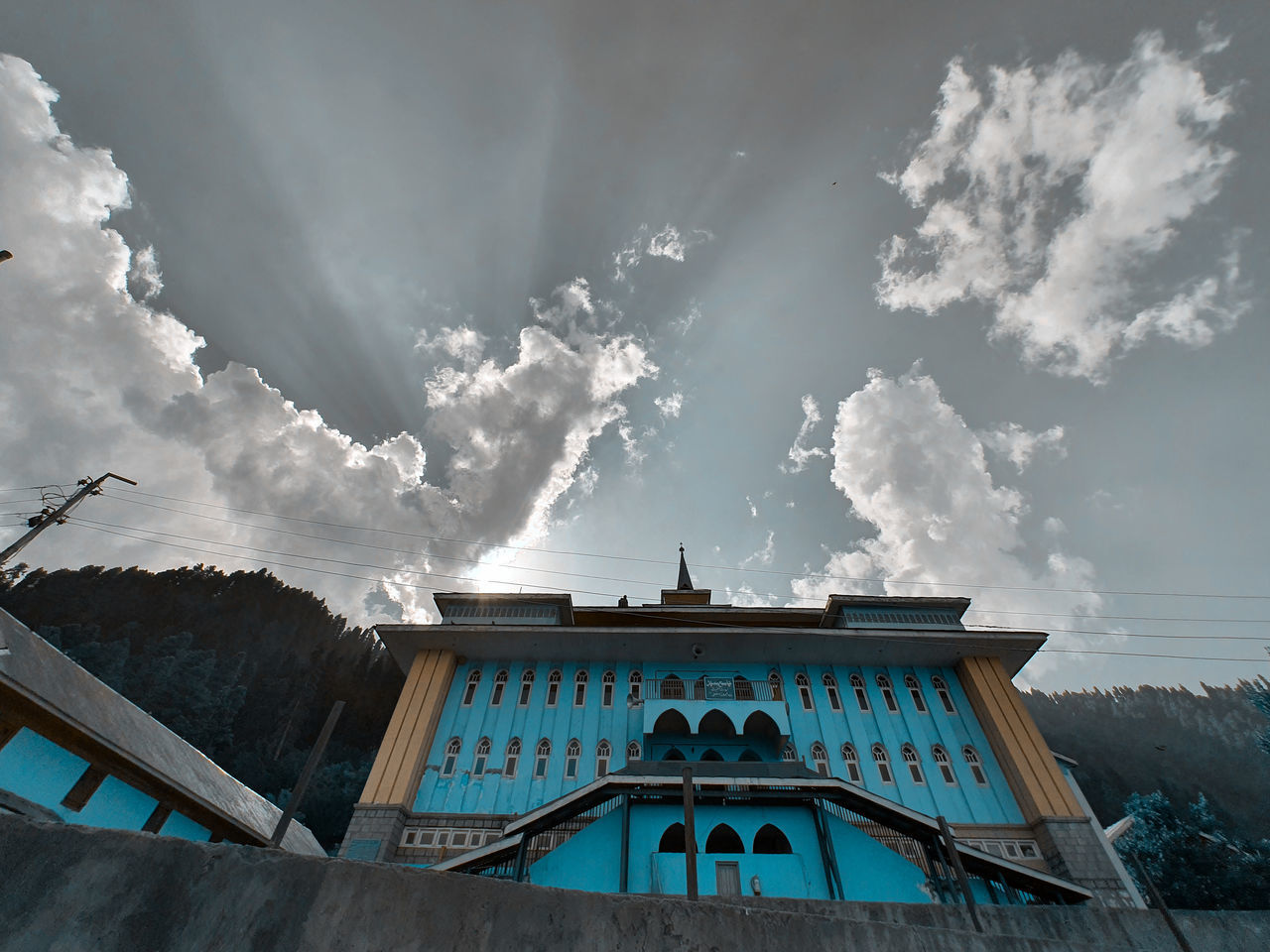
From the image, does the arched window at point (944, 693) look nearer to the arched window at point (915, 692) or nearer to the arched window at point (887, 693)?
the arched window at point (915, 692)

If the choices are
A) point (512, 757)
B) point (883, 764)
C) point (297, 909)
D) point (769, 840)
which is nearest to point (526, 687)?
point (512, 757)

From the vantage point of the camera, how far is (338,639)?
6112 centimetres

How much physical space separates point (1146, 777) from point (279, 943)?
78.0 m

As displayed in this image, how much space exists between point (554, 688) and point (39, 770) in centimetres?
1561

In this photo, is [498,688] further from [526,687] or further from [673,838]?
[673,838]

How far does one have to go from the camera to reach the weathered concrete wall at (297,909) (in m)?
3.54

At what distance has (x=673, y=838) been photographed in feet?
58.6

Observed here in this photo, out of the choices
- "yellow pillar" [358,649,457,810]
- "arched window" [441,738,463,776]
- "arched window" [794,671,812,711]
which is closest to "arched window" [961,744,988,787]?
"arched window" [794,671,812,711]

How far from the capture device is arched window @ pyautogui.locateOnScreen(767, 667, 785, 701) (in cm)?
2342

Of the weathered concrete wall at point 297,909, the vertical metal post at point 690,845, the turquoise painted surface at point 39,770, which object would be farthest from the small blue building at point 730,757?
the weathered concrete wall at point 297,909

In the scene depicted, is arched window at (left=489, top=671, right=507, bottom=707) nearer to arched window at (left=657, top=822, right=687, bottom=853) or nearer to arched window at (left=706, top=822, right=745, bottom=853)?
arched window at (left=657, top=822, right=687, bottom=853)

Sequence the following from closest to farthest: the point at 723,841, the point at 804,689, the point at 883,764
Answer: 1. the point at 723,841
2. the point at 883,764
3. the point at 804,689

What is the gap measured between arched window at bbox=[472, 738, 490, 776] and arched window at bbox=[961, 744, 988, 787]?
57.4ft

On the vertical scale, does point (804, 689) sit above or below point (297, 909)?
above
